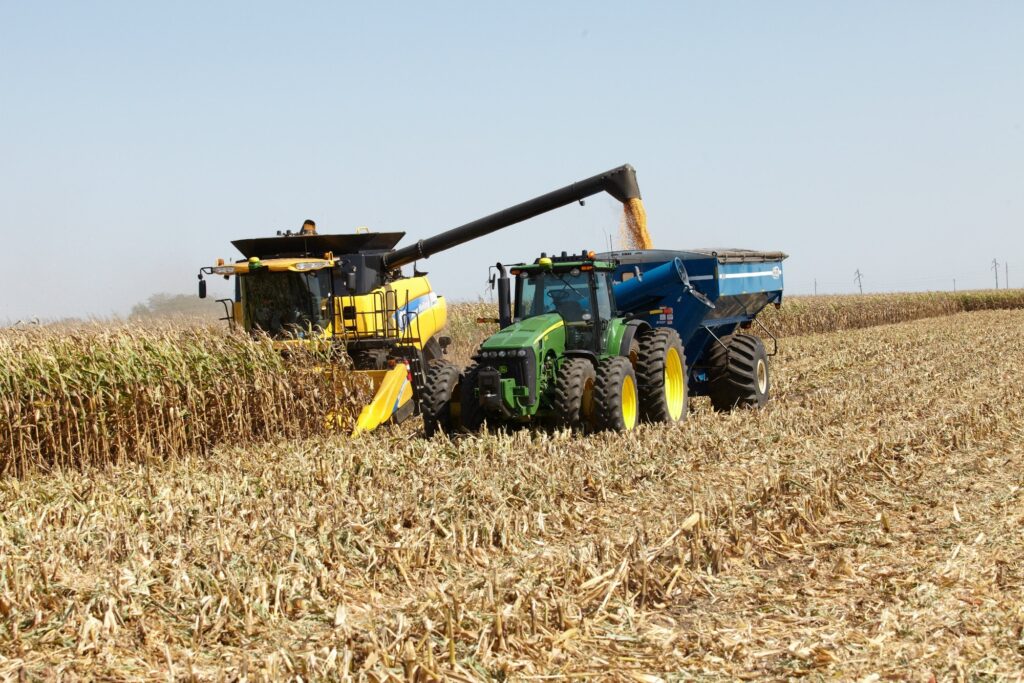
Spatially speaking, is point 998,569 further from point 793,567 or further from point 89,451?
point 89,451

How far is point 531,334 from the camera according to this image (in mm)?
9648

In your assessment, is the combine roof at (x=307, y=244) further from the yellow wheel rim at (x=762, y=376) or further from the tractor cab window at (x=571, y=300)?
the yellow wheel rim at (x=762, y=376)

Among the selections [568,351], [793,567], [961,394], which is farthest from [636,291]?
[793,567]

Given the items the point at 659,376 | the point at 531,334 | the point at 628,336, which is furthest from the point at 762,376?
the point at 531,334

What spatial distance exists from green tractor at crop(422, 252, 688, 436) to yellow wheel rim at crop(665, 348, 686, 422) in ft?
0.38

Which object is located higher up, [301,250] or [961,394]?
[301,250]

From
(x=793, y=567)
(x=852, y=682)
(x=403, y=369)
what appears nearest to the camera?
(x=852, y=682)

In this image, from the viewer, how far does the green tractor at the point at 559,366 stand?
9.47 meters

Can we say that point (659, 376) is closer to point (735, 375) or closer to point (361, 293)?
point (735, 375)

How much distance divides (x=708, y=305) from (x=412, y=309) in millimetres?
3866

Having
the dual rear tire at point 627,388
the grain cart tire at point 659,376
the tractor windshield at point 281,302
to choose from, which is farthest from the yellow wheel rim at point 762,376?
the tractor windshield at point 281,302

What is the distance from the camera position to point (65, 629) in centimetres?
501

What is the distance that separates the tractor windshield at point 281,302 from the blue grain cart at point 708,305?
3471mm

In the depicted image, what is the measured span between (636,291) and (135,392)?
18.4ft
